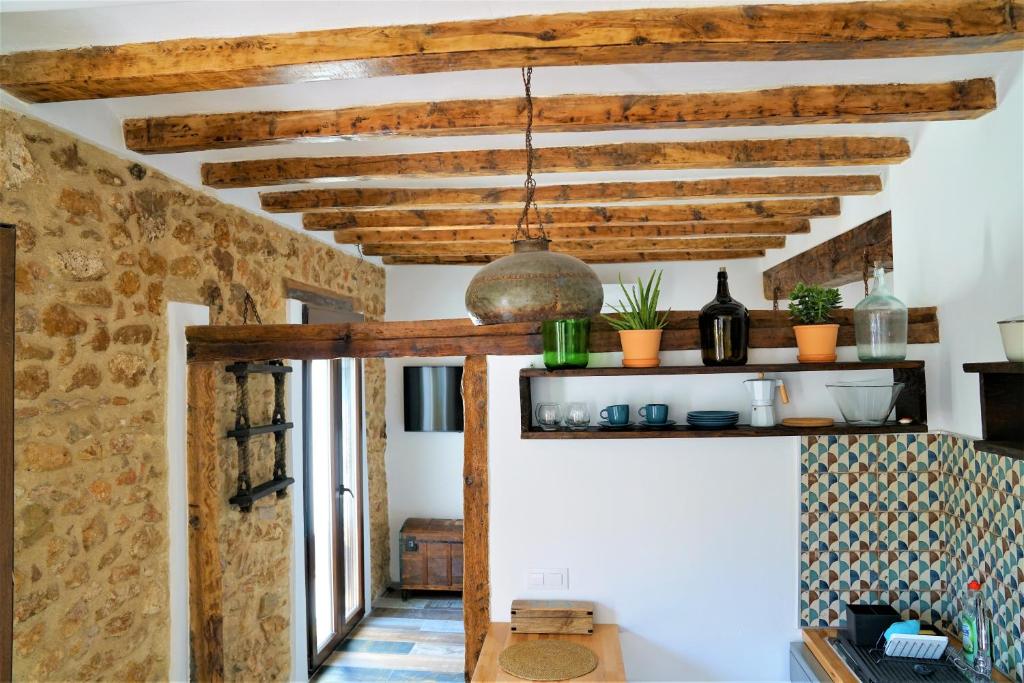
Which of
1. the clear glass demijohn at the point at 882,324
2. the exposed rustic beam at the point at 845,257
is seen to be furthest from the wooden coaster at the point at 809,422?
the exposed rustic beam at the point at 845,257

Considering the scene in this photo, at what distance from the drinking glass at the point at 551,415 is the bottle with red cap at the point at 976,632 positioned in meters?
1.40

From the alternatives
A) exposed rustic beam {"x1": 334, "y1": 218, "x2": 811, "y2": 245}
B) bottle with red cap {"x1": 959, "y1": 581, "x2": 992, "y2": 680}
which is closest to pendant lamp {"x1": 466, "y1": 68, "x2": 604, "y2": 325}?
bottle with red cap {"x1": 959, "y1": 581, "x2": 992, "y2": 680}

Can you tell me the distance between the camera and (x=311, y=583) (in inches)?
160

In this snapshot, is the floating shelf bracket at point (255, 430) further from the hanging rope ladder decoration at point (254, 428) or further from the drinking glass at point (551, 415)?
the drinking glass at point (551, 415)

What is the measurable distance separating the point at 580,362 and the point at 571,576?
0.85 m

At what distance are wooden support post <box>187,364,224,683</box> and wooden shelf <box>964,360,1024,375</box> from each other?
107 inches

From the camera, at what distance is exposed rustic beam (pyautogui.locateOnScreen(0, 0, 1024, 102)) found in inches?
66.6

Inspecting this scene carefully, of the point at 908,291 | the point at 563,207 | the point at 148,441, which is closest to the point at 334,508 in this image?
the point at 148,441

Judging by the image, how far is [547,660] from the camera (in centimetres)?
229

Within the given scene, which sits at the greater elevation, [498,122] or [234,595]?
[498,122]

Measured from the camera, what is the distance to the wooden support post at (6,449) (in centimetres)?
189

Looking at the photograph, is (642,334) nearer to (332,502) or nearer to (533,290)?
(533,290)

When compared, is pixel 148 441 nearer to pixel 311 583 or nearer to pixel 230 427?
pixel 230 427

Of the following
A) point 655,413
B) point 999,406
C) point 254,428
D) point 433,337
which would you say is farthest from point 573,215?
point 999,406
